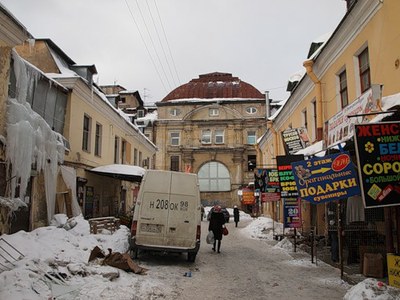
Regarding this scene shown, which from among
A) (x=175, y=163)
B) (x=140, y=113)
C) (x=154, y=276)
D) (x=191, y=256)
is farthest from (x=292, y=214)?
(x=140, y=113)

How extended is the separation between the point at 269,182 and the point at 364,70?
299 inches

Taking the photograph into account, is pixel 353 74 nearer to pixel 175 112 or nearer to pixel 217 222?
pixel 217 222

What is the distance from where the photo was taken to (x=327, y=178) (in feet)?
28.6

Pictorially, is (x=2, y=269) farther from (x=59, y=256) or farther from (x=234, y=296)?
(x=234, y=296)

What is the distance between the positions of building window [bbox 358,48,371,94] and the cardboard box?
16.1 feet

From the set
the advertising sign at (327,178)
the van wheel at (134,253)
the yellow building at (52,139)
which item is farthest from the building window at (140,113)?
the advertising sign at (327,178)

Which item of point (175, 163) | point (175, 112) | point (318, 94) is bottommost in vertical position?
point (318, 94)

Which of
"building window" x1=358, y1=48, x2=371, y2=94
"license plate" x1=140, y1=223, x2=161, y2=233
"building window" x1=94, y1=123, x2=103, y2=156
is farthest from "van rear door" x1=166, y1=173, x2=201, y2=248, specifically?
"building window" x1=94, y1=123, x2=103, y2=156

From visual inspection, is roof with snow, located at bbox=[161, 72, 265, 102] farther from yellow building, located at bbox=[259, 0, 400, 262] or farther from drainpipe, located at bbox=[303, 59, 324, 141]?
drainpipe, located at bbox=[303, 59, 324, 141]

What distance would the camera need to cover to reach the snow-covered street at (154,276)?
20.0 feet

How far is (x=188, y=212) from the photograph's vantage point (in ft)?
34.0

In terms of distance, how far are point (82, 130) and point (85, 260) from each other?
28.7 ft

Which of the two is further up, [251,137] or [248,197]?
[251,137]

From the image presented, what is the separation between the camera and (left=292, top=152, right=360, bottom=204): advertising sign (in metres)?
8.33
